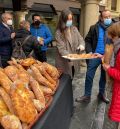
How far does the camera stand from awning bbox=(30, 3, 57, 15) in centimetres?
2055

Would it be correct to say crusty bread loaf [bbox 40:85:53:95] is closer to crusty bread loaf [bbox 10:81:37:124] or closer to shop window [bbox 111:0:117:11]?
crusty bread loaf [bbox 10:81:37:124]

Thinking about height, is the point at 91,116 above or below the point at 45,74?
below

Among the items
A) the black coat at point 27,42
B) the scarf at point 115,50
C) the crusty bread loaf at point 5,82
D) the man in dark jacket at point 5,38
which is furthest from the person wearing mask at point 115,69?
the man in dark jacket at point 5,38

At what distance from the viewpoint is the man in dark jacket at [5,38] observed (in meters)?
6.17

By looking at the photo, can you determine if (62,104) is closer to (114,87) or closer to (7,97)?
(114,87)

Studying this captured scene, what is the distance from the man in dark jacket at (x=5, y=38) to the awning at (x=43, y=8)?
14027mm

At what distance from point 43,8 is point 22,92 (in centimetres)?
1867

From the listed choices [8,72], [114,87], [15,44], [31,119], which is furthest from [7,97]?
[15,44]

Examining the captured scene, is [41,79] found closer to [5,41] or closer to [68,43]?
[68,43]

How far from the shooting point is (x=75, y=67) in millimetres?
5980

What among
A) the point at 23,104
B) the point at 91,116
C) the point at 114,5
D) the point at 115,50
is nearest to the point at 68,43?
the point at 91,116

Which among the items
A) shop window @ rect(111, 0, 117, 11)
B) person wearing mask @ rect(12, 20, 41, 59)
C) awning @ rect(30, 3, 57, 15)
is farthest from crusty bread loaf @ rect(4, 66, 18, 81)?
shop window @ rect(111, 0, 117, 11)

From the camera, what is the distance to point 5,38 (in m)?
6.17

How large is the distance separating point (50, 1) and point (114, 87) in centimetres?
1855
